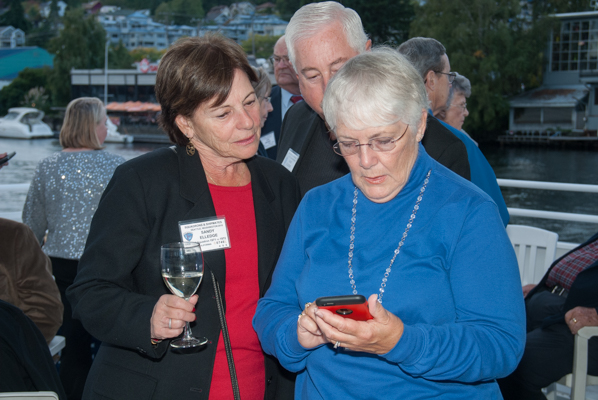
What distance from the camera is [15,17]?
2250 inches

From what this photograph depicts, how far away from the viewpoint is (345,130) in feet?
3.86

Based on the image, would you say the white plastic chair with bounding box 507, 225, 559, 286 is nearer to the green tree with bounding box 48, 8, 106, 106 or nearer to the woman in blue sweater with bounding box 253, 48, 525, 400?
the woman in blue sweater with bounding box 253, 48, 525, 400

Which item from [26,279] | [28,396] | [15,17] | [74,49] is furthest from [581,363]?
[15,17]

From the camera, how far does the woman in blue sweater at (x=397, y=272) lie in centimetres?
102

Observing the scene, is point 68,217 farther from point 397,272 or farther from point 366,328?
point 366,328

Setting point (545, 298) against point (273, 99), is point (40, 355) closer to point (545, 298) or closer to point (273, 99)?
point (545, 298)

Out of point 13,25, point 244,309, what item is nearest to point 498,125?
point 244,309

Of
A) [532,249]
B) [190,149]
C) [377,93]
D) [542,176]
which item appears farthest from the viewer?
[542,176]

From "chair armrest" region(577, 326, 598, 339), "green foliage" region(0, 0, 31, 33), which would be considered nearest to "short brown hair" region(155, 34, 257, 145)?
"chair armrest" region(577, 326, 598, 339)

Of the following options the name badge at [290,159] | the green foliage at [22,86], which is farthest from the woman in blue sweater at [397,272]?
the green foliage at [22,86]

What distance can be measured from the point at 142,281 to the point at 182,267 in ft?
0.64

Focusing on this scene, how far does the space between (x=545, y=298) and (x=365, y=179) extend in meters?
1.99

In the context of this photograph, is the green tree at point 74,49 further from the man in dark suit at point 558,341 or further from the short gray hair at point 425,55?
the man in dark suit at point 558,341

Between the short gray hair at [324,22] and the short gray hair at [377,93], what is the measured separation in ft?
1.79
